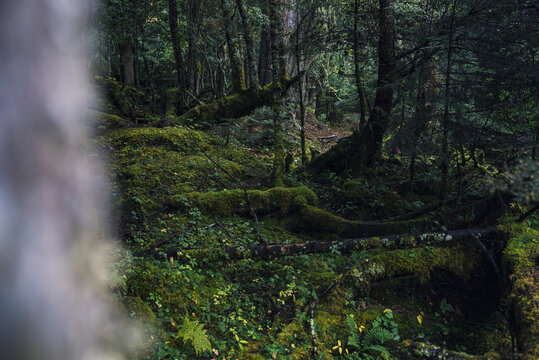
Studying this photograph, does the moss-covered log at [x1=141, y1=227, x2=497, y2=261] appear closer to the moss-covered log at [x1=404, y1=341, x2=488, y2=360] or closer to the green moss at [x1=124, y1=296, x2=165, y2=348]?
the green moss at [x1=124, y1=296, x2=165, y2=348]

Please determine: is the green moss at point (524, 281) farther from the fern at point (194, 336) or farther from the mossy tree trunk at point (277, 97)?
the mossy tree trunk at point (277, 97)

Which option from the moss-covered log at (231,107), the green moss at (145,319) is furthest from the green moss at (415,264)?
the moss-covered log at (231,107)

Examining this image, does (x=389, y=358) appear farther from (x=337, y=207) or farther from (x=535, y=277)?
(x=337, y=207)

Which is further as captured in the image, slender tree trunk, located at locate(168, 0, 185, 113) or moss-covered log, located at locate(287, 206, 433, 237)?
slender tree trunk, located at locate(168, 0, 185, 113)

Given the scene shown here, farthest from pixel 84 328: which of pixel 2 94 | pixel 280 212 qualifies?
pixel 280 212

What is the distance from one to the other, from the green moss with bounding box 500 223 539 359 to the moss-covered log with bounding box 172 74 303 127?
861 centimetres

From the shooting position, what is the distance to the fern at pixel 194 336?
3105 mm

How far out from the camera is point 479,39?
5.29 metres

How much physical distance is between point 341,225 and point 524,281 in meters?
2.97

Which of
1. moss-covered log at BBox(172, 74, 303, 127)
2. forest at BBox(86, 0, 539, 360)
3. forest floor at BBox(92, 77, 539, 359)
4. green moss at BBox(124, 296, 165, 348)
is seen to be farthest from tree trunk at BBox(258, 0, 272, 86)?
green moss at BBox(124, 296, 165, 348)

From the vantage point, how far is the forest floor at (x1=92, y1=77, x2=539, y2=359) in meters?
3.61

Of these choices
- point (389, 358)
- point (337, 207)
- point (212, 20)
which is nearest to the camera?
point (389, 358)

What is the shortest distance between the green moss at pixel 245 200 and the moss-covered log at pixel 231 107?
561cm

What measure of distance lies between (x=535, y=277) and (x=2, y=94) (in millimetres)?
5221
